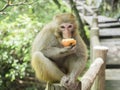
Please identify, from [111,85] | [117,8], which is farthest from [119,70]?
[117,8]

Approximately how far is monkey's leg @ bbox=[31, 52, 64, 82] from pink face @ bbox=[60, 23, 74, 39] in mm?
295

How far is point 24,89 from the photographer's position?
7.51 metres

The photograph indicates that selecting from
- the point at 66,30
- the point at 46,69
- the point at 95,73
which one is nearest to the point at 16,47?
the point at 95,73

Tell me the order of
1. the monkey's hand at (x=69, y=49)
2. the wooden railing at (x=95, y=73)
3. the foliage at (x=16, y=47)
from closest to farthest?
the monkey's hand at (x=69, y=49) < the wooden railing at (x=95, y=73) < the foliage at (x=16, y=47)

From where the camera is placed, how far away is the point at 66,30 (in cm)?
287

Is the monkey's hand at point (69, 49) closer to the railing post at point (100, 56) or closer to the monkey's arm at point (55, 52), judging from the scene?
the monkey's arm at point (55, 52)

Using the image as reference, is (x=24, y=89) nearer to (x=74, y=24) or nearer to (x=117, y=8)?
(x=74, y=24)

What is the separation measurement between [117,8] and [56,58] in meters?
9.32

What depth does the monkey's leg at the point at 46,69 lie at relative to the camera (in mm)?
2971

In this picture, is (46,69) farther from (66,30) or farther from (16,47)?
(16,47)

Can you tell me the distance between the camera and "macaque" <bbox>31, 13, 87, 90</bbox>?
294cm

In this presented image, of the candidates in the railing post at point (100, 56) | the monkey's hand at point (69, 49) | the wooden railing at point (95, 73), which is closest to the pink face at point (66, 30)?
the monkey's hand at point (69, 49)

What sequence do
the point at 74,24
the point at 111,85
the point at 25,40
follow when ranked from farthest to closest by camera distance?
the point at 25,40 < the point at 111,85 < the point at 74,24

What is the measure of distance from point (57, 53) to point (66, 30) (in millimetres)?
267
